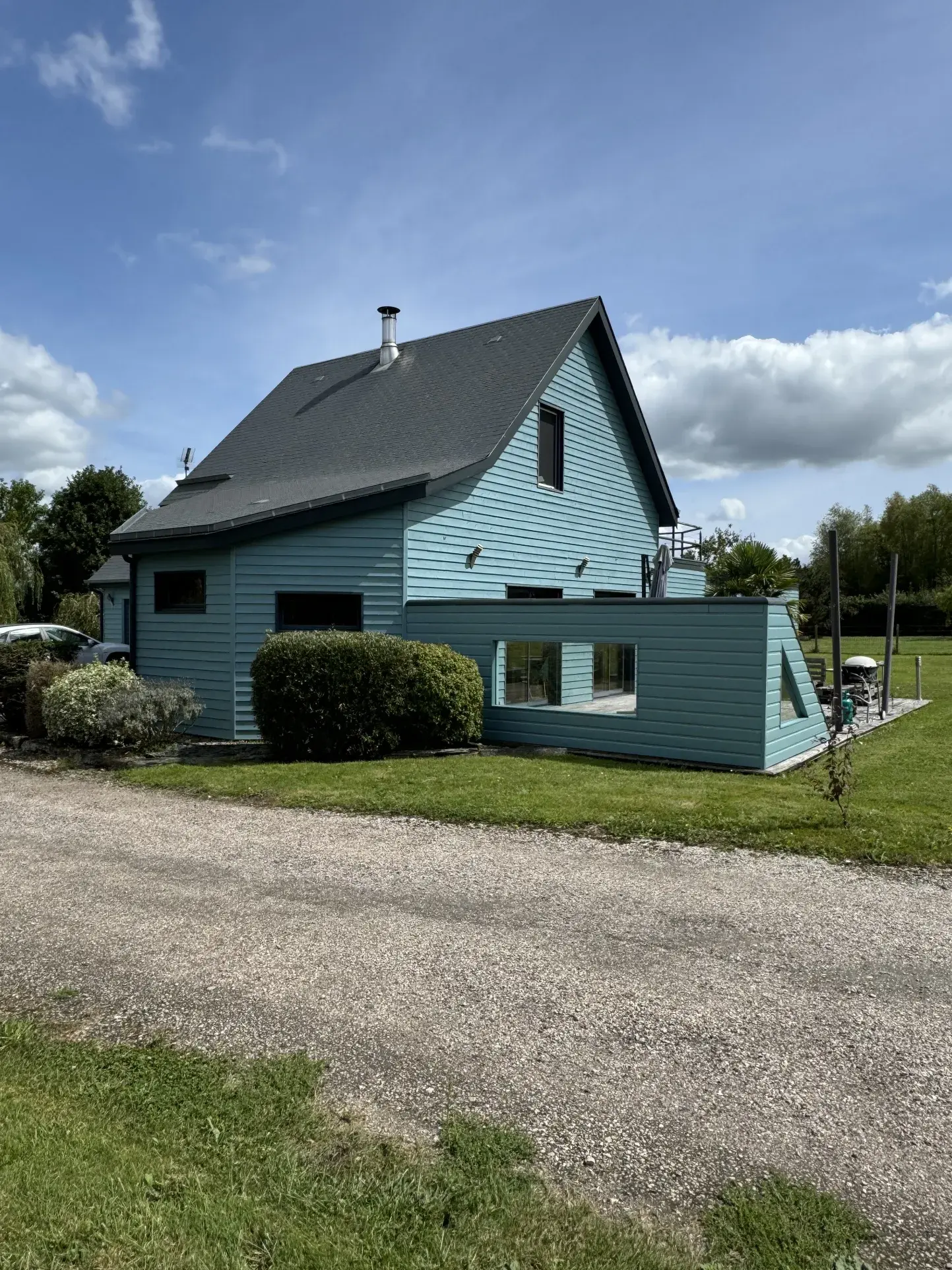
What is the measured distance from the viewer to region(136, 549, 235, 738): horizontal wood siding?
13.3 meters

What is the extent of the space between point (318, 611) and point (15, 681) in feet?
17.4

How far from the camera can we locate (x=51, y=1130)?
2949 millimetres

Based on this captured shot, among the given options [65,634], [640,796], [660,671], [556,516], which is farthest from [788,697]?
[65,634]

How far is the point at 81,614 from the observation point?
3091 centimetres

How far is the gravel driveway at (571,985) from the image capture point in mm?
2992

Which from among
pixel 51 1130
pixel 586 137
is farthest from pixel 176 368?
pixel 51 1130

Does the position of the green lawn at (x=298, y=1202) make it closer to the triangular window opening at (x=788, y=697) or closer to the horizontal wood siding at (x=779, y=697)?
the horizontal wood siding at (x=779, y=697)

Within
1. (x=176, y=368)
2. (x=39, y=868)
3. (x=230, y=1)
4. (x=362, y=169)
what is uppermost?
(x=230, y=1)

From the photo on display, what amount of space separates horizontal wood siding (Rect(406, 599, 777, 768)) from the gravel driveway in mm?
4102

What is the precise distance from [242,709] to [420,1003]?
990 centimetres

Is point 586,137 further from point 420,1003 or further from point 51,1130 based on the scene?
point 51,1130

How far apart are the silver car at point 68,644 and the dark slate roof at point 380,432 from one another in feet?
8.06

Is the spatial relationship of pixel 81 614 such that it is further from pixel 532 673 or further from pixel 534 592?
pixel 532 673

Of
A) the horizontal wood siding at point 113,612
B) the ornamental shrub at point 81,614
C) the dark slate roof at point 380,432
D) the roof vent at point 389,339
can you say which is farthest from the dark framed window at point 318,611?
the ornamental shrub at point 81,614
